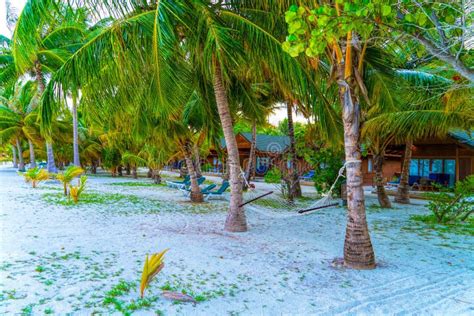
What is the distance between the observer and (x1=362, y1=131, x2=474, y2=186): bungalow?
15.9 metres

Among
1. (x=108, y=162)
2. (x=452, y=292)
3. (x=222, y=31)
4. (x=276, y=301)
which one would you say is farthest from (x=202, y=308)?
(x=108, y=162)

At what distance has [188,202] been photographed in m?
12.0

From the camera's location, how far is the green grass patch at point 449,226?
780 cm

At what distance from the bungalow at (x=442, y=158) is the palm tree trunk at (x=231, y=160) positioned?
12420mm

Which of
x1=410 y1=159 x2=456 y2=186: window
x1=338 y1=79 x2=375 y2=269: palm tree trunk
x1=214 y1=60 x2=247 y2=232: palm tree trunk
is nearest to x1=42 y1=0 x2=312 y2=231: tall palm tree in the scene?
x1=214 y1=60 x2=247 y2=232: palm tree trunk

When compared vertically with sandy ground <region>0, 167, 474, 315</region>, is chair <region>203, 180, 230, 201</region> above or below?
above

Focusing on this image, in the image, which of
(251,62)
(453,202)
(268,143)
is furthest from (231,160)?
(268,143)

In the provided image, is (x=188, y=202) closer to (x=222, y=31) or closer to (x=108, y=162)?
(x=222, y=31)

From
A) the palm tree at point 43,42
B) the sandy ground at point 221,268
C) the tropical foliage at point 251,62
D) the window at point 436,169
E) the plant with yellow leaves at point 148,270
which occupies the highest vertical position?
the palm tree at point 43,42

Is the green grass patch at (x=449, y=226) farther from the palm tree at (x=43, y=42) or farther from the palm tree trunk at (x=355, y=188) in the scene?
the palm tree at (x=43, y=42)

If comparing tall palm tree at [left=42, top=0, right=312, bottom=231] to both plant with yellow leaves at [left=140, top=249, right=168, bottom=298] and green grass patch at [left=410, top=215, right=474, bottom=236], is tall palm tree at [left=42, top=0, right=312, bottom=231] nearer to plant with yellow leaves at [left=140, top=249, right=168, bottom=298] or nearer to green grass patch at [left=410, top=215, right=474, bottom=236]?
plant with yellow leaves at [left=140, top=249, right=168, bottom=298]

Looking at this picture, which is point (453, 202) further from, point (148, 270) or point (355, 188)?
point (148, 270)

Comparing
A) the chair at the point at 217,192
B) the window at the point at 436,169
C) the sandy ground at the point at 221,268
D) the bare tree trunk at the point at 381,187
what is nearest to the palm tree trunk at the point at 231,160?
the sandy ground at the point at 221,268

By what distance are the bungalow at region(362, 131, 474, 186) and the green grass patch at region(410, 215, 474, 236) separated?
7739 mm
